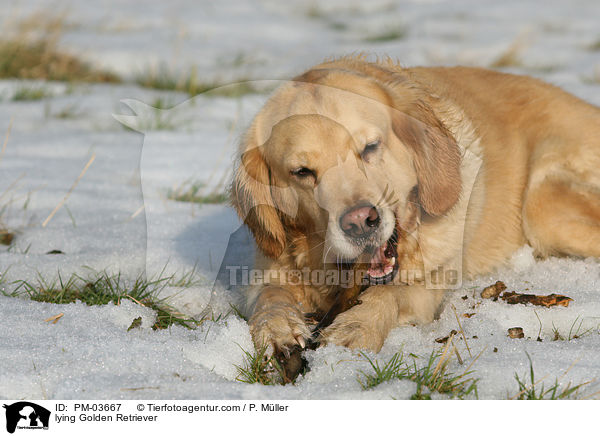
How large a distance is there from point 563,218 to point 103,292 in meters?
2.57

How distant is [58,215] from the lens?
176 inches

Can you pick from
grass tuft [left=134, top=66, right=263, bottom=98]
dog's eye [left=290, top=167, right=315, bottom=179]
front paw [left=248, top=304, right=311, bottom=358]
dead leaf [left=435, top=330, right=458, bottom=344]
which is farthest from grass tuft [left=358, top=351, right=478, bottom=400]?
grass tuft [left=134, top=66, right=263, bottom=98]

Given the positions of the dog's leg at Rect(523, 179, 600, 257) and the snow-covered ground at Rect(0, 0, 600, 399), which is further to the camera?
the dog's leg at Rect(523, 179, 600, 257)

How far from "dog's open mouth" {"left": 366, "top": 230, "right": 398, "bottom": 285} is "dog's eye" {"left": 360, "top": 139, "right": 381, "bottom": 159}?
40cm

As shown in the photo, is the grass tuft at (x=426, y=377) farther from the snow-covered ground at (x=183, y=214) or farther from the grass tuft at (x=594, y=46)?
the grass tuft at (x=594, y=46)

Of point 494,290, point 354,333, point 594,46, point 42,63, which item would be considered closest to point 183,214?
point 354,333

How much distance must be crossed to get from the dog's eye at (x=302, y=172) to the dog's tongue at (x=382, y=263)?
0.49m

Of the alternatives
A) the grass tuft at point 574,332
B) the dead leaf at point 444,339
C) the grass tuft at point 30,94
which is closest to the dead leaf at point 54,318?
the dead leaf at point 444,339

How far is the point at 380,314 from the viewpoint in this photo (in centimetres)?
299

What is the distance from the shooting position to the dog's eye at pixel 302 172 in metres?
3.13

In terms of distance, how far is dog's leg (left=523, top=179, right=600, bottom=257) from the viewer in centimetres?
382

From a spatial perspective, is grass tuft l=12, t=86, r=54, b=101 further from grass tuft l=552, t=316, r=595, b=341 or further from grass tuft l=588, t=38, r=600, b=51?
grass tuft l=588, t=38, r=600, b=51

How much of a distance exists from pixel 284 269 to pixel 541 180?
165cm

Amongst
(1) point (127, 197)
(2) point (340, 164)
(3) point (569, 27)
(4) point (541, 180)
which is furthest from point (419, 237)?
(3) point (569, 27)
